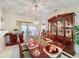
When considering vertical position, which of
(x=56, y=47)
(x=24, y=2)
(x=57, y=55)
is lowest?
(x=57, y=55)

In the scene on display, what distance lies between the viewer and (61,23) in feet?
6.40

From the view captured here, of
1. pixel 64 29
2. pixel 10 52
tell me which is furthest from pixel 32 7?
pixel 10 52

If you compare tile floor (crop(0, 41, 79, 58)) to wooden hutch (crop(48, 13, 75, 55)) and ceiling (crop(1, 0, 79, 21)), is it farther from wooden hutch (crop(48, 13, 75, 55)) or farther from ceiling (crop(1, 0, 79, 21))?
wooden hutch (crop(48, 13, 75, 55))

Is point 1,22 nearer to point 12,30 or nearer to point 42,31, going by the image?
point 12,30

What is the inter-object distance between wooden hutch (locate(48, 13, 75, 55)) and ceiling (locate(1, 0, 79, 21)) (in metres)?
0.17

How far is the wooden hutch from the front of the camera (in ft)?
5.98

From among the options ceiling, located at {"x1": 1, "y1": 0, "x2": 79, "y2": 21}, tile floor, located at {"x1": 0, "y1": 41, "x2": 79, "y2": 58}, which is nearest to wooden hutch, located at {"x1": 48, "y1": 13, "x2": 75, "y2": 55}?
ceiling, located at {"x1": 1, "y1": 0, "x2": 79, "y2": 21}

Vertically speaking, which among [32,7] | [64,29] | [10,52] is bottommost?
[10,52]

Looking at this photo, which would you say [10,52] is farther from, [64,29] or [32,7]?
[64,29]

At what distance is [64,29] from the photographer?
6.32ft

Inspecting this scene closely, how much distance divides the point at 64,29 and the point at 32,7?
0.79 meters

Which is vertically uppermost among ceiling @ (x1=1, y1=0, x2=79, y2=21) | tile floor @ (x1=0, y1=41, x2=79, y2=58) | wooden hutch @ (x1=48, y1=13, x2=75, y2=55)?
ceiling @ (x1=1, y1=0, x2=79, y2=21)

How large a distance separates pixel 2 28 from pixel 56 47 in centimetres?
116

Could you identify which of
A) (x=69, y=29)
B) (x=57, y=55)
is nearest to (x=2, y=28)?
(x=57, y=55)
